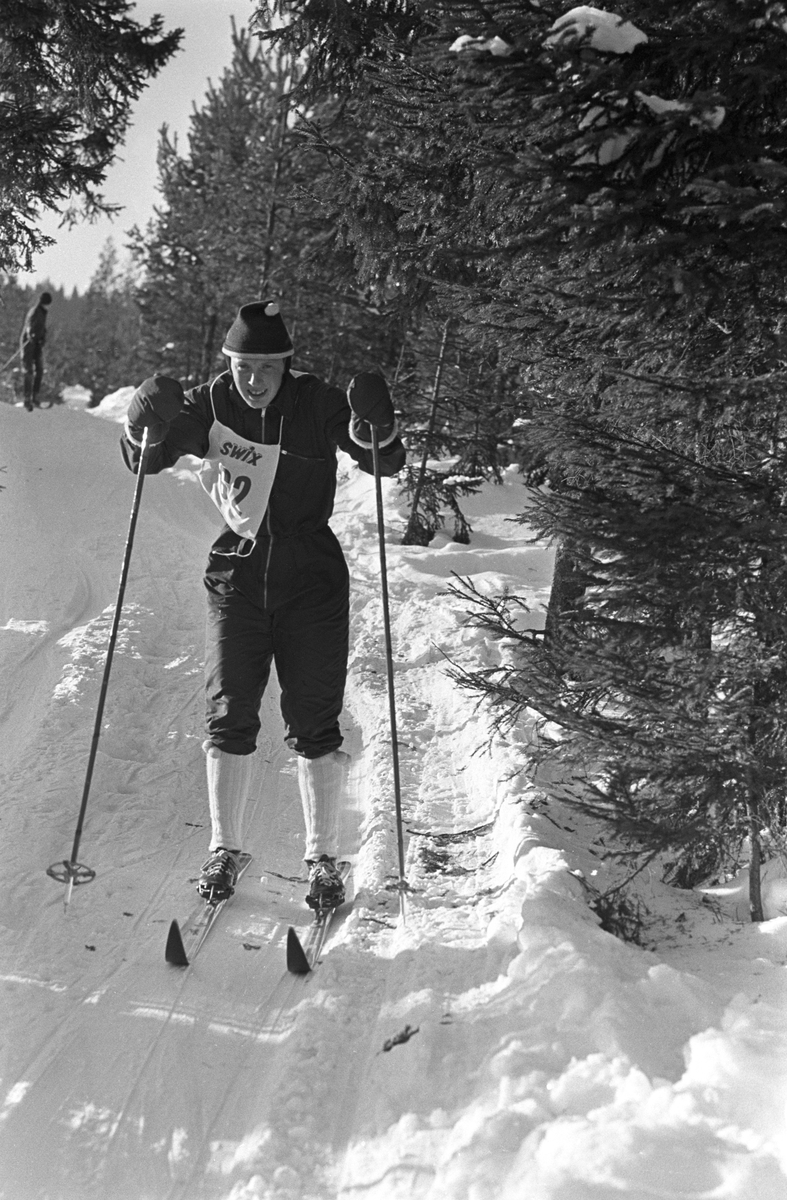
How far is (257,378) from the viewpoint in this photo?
450 centimetres

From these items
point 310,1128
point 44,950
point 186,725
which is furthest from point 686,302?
point 186,725

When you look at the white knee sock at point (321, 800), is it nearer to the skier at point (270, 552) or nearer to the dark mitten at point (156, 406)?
the skier at point (270, 552)

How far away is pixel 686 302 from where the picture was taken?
3330 mm

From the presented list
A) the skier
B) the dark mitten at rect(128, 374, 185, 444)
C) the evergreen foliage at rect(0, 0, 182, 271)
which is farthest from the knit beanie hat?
the evergreen foliage at rect(0, 0, 182, 271)

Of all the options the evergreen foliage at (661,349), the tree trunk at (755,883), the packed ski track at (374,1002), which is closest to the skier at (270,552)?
the packed ski track at (374,1002)

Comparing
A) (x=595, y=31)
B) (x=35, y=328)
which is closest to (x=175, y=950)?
(x=595, y=31)

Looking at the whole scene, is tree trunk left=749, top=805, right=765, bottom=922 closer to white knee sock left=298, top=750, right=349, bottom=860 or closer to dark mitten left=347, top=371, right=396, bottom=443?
white knee sock left=298, top=750, right=349, bottom=860

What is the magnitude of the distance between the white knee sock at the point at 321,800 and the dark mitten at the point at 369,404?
5.25ft

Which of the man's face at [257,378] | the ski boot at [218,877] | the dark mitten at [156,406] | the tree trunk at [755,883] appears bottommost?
the ski boot at [218,877]

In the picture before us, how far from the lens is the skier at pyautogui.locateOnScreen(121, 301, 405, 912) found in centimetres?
450

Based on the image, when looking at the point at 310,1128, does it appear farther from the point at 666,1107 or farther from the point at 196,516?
the point at 196,516

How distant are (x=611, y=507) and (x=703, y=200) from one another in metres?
1.08

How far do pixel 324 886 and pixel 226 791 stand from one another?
25.7 inches

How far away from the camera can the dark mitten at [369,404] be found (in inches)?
175
